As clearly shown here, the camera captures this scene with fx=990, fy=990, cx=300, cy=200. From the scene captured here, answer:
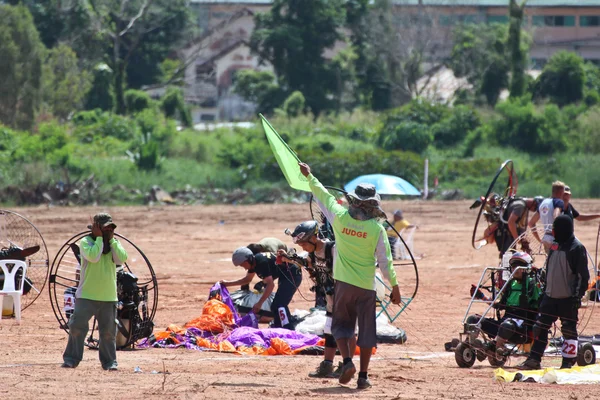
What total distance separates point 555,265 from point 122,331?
14.4ft

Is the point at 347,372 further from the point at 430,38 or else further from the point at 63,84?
the point at 430,38

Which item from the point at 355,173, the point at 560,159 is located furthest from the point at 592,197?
the point at 355,173

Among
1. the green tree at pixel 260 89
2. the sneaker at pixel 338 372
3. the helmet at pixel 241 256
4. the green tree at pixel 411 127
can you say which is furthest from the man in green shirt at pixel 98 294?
the green tree at pixel 260 89

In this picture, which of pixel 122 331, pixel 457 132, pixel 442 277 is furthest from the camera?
pixel 457 132

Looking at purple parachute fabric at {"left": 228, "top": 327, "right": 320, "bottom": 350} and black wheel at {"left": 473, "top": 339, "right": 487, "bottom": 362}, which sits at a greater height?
black wheel at {"left": 473, "top": 339, "right": 487, "bottom": 362}

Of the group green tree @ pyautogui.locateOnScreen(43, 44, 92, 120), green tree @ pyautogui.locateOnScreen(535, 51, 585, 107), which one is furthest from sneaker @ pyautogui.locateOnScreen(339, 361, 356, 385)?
green tree @ pyautogui.locateOnScreen(535, 51, 585, 107)

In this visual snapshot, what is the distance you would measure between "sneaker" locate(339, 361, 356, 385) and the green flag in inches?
68.3

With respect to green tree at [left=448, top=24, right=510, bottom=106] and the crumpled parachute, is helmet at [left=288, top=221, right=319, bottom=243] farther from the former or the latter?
green tree at [left=448, top=24, right=510, bottom=106]

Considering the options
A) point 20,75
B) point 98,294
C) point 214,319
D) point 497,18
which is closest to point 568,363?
point 214,319

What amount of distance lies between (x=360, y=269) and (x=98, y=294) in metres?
2.47

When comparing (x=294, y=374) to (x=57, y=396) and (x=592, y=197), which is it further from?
(x=592, y=197)

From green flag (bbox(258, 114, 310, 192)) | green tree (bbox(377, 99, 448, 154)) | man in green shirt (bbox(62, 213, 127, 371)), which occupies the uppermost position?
green tree (bbox(377, 99, 448, 154))

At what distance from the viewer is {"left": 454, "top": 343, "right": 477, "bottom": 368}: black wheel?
30.7ft

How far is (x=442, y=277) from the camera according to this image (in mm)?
17453
